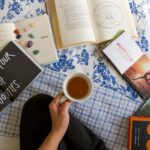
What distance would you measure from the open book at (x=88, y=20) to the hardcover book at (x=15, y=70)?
0.36 ft

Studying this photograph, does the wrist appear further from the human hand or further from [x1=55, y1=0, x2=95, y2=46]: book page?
[x1=55, y1=0, x2=95, y2=46]: book page

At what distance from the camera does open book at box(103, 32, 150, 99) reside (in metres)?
1.04

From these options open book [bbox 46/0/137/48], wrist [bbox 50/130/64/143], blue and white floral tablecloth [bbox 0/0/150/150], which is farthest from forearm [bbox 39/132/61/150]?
open book [bbox 46/0/137/48]

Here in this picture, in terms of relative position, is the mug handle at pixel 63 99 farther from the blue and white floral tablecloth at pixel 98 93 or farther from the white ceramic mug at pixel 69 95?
the blue and white floral tablecloth at pixel 98 93

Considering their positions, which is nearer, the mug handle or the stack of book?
the mug handle

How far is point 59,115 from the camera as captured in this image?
0.90 metres

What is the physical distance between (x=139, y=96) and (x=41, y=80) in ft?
0.99

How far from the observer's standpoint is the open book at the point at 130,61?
1038mm

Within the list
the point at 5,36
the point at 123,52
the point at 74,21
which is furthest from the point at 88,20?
the point at 5,36

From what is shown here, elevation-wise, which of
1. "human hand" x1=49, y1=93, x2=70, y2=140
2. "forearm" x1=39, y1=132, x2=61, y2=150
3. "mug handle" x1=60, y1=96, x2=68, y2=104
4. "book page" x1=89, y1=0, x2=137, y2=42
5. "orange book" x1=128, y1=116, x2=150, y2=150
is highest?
"book page" x1=89, y1=0, x2=137, y2=42

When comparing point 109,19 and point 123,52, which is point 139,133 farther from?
point 109,19

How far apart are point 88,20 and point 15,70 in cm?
27

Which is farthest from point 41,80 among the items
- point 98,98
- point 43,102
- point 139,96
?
point 139,96

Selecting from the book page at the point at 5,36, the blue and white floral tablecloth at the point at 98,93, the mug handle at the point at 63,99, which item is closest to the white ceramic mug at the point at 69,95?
the mug handle at the point at 63,99
